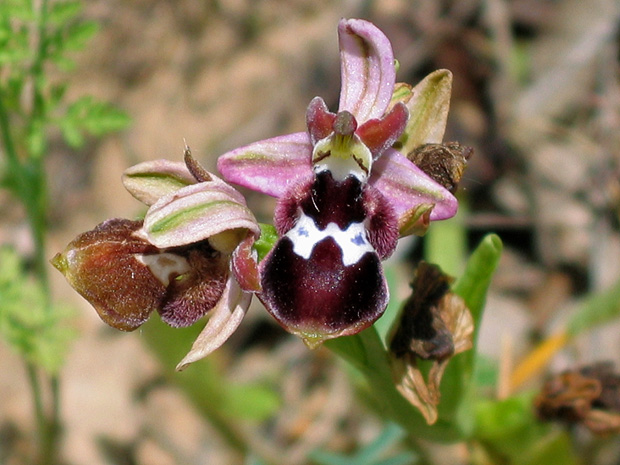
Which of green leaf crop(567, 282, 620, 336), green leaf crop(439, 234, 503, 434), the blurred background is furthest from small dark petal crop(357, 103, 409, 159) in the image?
green leaf crop(567, 282, 620, 336)

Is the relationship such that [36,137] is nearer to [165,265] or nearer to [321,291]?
[165,265]

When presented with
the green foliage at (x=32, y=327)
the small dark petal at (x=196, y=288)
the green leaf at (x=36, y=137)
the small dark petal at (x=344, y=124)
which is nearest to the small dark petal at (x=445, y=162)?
the small dark petal at (x=344, y=124)

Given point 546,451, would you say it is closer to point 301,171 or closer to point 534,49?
point 301,171

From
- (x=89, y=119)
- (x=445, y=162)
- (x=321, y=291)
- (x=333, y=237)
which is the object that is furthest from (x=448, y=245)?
(x=321, y=291)

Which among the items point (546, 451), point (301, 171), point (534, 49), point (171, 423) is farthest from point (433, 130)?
point (534, 49)

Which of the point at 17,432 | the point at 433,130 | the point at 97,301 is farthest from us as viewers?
the point at 17,432
